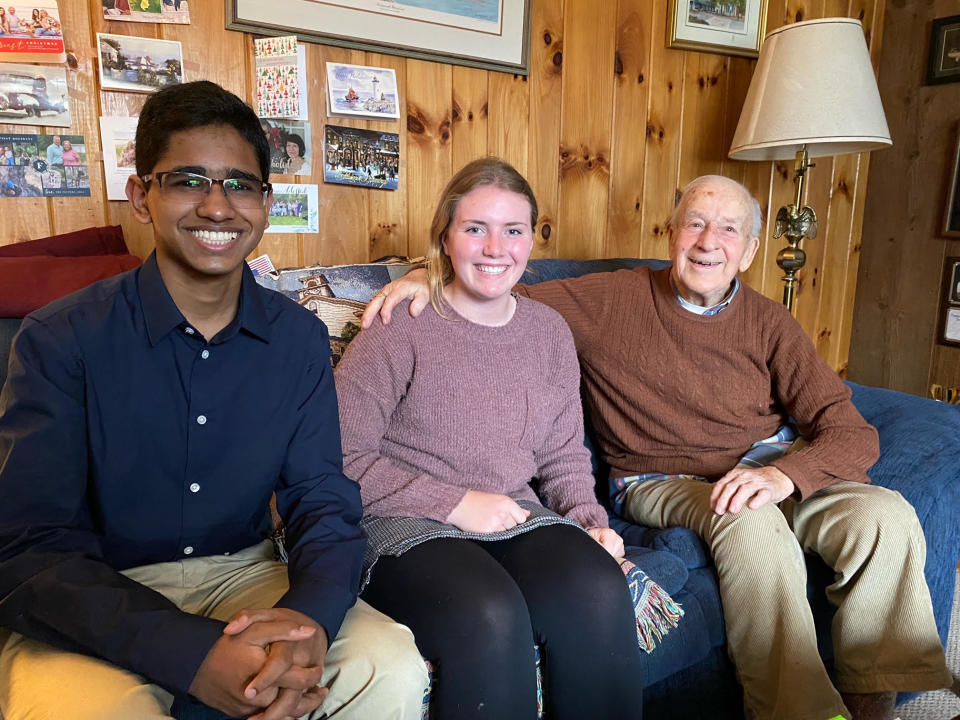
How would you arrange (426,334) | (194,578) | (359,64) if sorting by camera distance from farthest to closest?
(359,64), (426,334), (194,578)

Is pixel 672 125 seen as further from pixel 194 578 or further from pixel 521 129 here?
pixel 194 578

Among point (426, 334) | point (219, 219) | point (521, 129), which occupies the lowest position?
point (426, 334)

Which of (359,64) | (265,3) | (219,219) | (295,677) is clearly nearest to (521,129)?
(359,64)

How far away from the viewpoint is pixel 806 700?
129 centimetres

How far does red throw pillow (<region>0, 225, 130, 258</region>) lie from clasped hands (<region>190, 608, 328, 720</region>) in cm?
→ 94

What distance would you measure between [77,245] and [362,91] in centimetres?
81

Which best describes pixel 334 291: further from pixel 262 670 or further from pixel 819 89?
pixel 819 89

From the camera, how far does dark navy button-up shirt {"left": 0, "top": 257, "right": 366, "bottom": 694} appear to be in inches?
36.4

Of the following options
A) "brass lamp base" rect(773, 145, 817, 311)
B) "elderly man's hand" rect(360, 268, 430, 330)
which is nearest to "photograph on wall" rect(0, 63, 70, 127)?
"elderly man's hand" rect(360, 268, 430, 330)

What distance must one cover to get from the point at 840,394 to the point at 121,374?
56.6 inches

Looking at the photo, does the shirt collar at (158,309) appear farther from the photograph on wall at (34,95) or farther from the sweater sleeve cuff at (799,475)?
the sweater sleeve cuff at (799,475)

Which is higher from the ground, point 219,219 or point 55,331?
point 219,219

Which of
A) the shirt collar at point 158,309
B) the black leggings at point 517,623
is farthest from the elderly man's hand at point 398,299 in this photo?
the black leggings at point 517,623

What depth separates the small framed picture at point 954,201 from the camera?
2729mm
